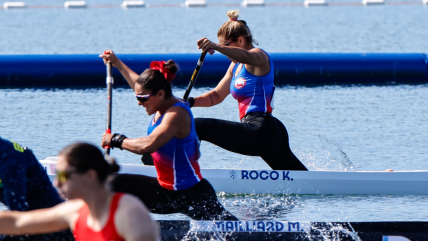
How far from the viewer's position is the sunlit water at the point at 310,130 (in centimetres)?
545

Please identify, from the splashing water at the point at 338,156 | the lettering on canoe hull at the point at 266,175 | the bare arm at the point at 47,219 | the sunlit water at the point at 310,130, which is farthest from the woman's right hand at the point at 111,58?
the splashing water at the point at 338,156

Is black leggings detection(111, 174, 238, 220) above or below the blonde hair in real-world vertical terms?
below

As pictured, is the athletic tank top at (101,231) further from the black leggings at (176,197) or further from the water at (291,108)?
the water at (291,108)

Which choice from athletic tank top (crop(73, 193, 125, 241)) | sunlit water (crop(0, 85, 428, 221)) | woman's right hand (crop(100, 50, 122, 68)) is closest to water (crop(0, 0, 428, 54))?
sunlit water (crop(0, 85, 428, 221))

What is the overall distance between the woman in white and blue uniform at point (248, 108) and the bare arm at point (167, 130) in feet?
3.81

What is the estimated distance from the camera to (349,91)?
463 inches

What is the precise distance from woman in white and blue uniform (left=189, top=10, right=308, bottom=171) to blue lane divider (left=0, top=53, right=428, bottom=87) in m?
6.92

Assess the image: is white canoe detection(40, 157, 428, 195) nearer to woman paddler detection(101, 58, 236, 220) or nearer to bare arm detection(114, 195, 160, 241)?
woman paddler detection(101, 58, 236, 220)

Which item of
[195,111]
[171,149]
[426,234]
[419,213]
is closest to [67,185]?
[171,149]

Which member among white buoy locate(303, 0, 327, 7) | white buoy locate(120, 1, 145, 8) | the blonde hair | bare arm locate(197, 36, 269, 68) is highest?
white buoy locate(303, 0, 327, 7)

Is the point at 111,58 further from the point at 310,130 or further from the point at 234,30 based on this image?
the point at 310,130

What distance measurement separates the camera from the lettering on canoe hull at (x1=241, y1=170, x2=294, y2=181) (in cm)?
→ 533

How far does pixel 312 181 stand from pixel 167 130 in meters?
2.20

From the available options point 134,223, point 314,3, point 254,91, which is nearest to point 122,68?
point 254,91
